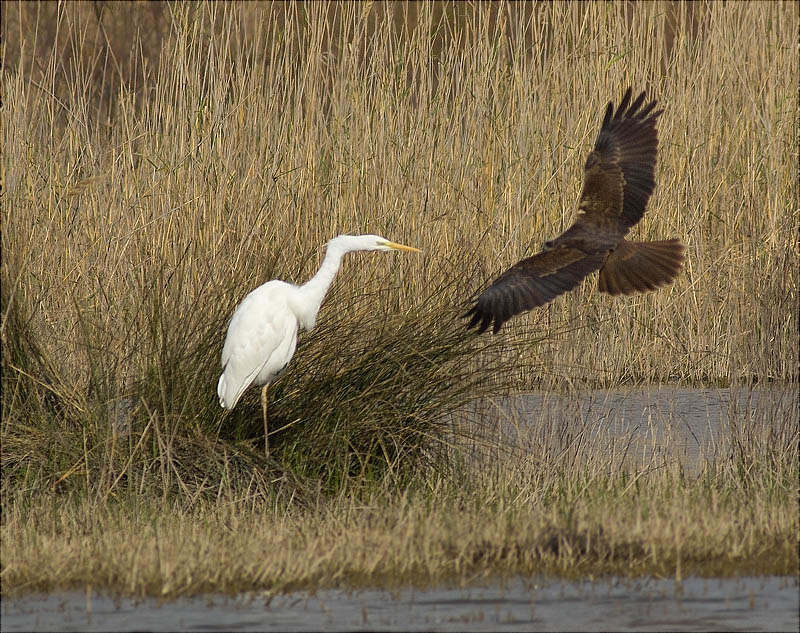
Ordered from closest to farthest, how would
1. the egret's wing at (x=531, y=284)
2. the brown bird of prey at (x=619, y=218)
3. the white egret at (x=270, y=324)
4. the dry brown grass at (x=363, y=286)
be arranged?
the dry brown grass at (x=363, y=286) < the white egret at (x=270, y=324) < the egret's wing at (x=531, y=284) < the brown bird of prey at (x=619, y=218)

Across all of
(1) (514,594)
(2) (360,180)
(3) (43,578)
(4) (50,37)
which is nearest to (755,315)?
(2) (360,180)

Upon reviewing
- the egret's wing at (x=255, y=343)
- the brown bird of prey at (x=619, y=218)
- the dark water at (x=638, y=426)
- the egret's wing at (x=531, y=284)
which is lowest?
the dark water at (x=638, y=426)

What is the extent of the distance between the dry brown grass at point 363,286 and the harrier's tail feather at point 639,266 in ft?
1.50

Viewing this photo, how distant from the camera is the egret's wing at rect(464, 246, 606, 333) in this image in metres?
5.55

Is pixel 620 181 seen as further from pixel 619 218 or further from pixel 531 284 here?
pixel 531 284

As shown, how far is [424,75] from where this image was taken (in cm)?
778

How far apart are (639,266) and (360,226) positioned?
172 centimetres

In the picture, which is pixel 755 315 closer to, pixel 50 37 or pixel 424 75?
pixel 424 75

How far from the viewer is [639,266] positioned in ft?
20.5

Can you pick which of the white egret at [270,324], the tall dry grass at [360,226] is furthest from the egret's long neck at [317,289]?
the tall dry grass at [360,226]

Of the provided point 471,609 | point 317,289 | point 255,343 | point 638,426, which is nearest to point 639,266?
point 638,426

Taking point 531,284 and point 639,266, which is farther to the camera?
point 639,266

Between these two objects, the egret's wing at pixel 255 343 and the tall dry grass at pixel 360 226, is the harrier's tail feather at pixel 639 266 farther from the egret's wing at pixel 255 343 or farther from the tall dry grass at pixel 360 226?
the egret's wing at pixel 255 343

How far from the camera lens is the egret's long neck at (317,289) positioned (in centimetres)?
557
